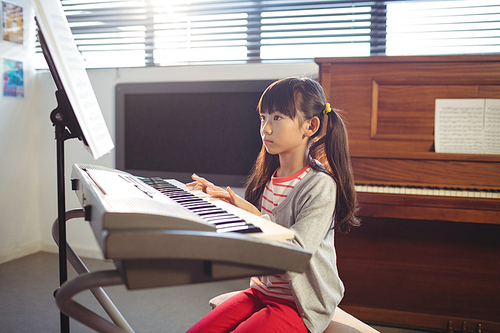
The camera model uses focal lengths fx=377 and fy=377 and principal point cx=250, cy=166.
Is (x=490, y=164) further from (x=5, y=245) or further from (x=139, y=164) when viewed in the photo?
(x=5, y=245)

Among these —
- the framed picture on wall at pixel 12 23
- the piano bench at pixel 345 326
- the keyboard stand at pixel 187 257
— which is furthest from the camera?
the framed picture on wall at pixel 12 23

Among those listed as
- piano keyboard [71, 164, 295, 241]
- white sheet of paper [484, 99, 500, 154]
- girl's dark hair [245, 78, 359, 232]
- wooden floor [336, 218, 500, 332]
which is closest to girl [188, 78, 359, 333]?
girl's dark hair [245, 78, 359, 232]

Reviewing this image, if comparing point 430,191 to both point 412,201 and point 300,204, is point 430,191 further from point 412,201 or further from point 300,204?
point 300,204

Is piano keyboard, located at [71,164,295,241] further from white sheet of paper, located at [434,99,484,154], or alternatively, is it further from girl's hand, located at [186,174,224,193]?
white sheet of paper, located at [434,99,484,154]

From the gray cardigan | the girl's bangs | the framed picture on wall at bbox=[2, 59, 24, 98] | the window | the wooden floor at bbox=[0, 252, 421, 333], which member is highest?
the window

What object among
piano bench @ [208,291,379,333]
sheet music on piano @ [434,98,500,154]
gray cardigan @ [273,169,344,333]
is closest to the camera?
gray cardigan @ [273,169,344,333]

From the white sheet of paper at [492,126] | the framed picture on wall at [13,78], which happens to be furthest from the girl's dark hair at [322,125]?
the framed picture on wall at [13,78]

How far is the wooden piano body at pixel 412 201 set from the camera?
1.67m

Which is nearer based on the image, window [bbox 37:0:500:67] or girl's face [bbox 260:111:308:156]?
girl's face [bbox 260:111:308:156]

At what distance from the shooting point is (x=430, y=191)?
5.35 feet

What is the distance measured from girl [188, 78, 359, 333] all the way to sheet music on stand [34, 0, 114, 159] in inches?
11.8

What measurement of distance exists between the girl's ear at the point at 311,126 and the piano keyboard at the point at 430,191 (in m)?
0.66

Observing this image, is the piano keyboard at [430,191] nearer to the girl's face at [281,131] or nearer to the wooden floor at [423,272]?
the wooden floor at [423,272]

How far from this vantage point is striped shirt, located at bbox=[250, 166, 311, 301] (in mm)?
1033
